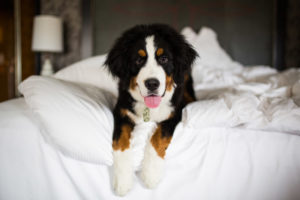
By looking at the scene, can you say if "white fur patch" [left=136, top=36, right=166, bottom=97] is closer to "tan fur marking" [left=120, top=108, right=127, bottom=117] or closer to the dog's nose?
the dog's nose

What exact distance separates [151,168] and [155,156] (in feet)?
0.21

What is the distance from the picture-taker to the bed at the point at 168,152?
1057 mm

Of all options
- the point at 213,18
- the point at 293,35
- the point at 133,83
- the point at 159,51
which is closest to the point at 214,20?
the point at 213,18

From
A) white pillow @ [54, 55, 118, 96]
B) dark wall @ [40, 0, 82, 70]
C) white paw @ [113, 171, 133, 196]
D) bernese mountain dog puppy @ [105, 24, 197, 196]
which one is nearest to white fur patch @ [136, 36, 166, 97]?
bernese mountain dog puppy @ [105, 24, 197, 196]

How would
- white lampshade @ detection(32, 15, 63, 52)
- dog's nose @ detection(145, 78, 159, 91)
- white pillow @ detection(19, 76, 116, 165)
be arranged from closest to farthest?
white pillow @ detection(19, 76, 116, 165), dog's nose @ detection(145, 78, 159, 91), white lampshade @ detection(32, 15, 63, 52)

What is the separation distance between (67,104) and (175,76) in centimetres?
71

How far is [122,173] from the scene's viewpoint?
1.04 meters

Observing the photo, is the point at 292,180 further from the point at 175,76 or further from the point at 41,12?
the point at 41,12

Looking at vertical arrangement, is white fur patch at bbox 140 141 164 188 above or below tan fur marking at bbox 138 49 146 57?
below

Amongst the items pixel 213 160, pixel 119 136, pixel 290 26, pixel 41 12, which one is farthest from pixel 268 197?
pixel 41 12

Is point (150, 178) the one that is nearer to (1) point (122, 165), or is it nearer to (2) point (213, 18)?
(1) point (122, 165)

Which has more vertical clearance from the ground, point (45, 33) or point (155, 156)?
point (45, 33)

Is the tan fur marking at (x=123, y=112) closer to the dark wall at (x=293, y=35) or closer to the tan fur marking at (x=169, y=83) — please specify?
the tan fur marking at (x=169, y=83)

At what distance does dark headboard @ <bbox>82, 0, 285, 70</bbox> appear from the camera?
354 cm
